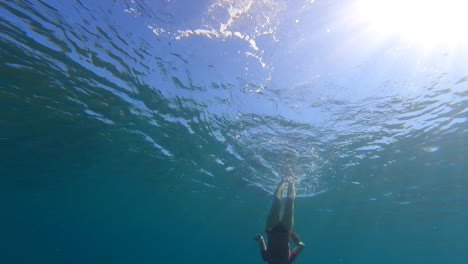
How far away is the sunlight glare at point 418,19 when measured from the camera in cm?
731

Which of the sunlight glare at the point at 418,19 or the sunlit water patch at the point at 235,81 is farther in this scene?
the sunlit water patch at the point at 235,81

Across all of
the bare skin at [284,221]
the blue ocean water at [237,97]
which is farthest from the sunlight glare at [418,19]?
the bare skin at [284,221]

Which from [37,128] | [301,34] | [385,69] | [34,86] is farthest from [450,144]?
[37,128]

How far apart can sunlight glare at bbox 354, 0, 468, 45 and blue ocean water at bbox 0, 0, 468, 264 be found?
0.68 ft

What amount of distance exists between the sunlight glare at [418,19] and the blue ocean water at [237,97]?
0.21 meters

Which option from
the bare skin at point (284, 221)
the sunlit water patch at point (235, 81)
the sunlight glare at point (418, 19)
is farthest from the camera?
the sunlit water patch at point (235, 81)

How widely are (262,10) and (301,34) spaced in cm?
158

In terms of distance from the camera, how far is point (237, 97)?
11.6 m

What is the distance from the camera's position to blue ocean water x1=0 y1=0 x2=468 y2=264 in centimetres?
834

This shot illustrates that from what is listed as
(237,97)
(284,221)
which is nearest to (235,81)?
(237,97)

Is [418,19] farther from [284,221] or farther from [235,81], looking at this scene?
[284,221]

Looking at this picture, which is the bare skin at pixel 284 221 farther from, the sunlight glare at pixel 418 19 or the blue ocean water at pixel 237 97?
the sunlight glare at pixel 418 19

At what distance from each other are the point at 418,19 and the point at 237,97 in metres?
6.92

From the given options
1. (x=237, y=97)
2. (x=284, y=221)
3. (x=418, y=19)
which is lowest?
(x=284, y=221)
